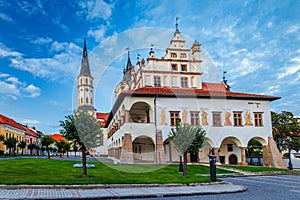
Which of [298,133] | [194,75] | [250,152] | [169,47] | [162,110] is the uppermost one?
[169,47]

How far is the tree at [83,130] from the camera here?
47.6 ft

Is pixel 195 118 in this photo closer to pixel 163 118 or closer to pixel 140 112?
pixel 163 118

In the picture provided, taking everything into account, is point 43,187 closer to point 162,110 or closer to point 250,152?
point 162,110

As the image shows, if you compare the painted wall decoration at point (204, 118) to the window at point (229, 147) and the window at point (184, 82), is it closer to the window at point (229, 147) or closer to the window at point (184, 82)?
the window at point (184, 82)

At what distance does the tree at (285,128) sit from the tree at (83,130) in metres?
32.9

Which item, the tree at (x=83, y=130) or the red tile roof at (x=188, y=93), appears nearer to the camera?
the tree at (x=83, y=130)

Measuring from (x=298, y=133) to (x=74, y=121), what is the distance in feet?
122

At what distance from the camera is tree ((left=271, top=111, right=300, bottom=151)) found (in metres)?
40.9

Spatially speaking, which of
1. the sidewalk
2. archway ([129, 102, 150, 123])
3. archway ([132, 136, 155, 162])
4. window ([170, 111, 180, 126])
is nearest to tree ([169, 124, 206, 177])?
the sidewalk

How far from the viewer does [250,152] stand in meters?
50.4

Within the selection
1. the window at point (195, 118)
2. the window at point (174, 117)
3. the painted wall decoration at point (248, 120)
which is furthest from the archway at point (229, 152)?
the window at point (174, 117)

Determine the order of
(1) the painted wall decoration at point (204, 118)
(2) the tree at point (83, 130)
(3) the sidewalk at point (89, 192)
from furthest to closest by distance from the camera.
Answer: (1) the painted wall decoration at point (204, 118), (2) the tree at point (83, 130), (3) the sidewalk at point (89, 192)

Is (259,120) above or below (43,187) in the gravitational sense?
above

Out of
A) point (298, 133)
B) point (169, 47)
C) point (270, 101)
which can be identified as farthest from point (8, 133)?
point (298, 133)
